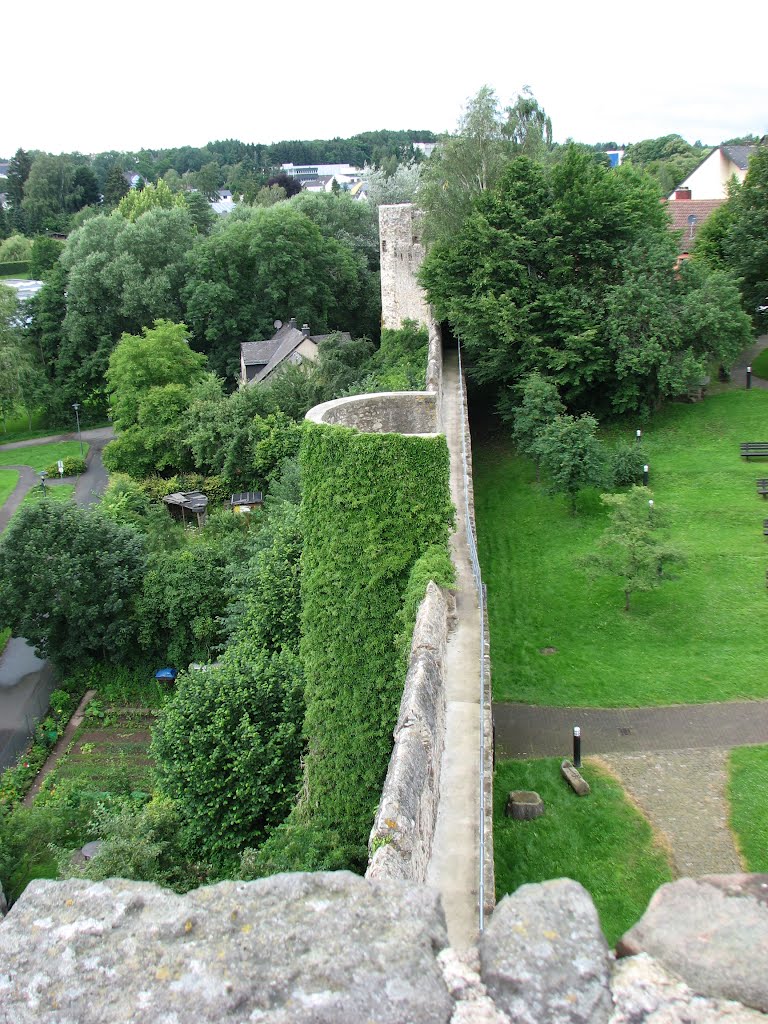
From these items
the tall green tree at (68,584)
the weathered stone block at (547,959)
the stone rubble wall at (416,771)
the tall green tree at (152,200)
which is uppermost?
the tall green tree at (152,200)

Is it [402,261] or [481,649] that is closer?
[481,649]

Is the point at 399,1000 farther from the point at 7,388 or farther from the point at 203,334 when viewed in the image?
the point at 203,334

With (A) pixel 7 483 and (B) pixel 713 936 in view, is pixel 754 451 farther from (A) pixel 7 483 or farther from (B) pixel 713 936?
(A) pixel 7 483

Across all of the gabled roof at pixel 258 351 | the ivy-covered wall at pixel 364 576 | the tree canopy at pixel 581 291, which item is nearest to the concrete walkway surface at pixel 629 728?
the ivy-covered wall at pixel 364 576

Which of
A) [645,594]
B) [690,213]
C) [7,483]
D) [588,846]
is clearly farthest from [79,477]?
[588,846]

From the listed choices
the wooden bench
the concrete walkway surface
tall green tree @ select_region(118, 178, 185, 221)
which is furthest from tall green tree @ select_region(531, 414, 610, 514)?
tall green tree @ select_region(118, 178, 185, 221)

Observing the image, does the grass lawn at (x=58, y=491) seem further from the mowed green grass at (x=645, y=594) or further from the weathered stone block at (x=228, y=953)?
the weathered stone block at (x=228, y=953)

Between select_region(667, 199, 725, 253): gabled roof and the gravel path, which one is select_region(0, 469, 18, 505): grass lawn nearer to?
select_region(667, 199, 725, 253): gabled roof
